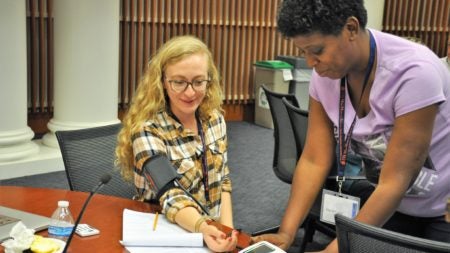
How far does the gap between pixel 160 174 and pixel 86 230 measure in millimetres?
298

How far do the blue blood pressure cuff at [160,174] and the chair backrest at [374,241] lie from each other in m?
0.46

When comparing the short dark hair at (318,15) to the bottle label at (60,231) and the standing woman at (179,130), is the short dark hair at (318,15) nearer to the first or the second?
the standing woman at (179,130)

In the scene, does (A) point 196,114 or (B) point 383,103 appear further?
(A) point 196,114

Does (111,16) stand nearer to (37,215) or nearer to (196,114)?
(196,114)

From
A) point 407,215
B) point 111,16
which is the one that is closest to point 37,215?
point 407,215

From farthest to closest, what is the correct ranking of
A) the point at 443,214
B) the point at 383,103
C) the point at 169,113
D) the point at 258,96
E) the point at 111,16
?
the point at 258,96, the point at 111,16, the point at 169,113, the point at 443,214, the point at 383,103

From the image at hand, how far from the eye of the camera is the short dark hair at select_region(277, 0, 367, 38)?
4.72ft

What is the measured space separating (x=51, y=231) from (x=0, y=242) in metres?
0.14

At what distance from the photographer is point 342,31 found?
148 cm

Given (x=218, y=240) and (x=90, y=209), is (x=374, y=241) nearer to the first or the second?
(x=218, y=240)

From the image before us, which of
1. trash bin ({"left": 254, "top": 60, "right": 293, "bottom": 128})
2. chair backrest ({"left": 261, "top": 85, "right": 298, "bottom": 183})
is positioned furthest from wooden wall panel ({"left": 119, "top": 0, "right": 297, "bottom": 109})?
chair backrest ({"left": 261, "top": 85, "right": 298, "bottom": 183})

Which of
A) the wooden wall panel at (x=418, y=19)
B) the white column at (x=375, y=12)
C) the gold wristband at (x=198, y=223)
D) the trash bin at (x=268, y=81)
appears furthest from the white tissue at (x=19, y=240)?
the wooden wall panel at (x=418, y=19)

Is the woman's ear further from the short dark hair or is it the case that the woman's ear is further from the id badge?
the id badge

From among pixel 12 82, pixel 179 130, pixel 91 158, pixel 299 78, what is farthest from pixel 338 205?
pixel 299 78
